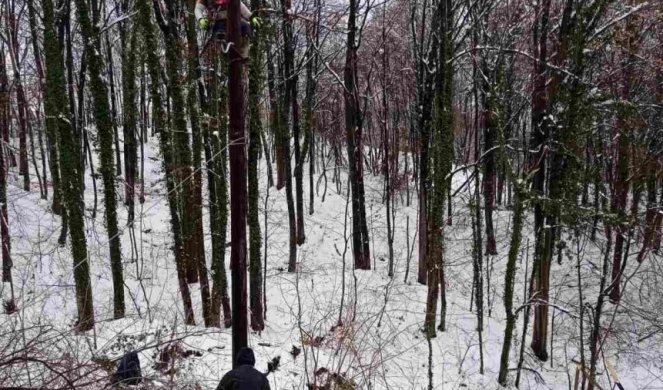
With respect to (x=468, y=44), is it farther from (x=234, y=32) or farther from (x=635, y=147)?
(x=234, y=32)

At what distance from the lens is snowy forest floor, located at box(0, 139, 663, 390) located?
720cm

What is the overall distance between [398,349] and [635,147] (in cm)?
805

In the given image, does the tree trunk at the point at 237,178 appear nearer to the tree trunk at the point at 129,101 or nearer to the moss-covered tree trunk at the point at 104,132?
the tree trunk at the point at 129,101

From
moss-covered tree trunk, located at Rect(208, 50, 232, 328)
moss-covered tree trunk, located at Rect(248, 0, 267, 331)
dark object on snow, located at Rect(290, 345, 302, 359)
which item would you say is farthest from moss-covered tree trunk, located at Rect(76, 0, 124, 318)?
dark object on snow, located at Rect(290, 345, 302, 359)

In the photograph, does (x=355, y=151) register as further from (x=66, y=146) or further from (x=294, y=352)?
(x=66, y=146)

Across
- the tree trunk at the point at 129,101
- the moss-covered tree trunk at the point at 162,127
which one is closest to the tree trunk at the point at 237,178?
the tree trunk at the point at 129,101

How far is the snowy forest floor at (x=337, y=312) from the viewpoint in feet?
23.6

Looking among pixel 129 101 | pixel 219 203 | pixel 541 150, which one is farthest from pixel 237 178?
pixel 129 101

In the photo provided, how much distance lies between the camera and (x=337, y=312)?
10.8m

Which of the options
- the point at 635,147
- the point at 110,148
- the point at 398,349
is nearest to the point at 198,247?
the point at 110,148

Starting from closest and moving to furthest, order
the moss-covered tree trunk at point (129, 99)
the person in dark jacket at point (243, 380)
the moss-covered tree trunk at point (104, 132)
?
1. the person in dark jacket at point (243, 380)
2. the moss-covered tree trunk at point (104, 132)
3. the moss-covered tree trunk at point (129, 99)

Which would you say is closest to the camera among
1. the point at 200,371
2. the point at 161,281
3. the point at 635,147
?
the point at 200,371

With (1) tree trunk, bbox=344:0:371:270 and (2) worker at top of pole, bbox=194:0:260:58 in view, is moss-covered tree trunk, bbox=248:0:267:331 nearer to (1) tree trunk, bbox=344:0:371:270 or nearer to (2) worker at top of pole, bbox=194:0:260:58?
(2) worker at top of pole, bbox=194:0:260:58

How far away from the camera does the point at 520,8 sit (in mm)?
11742
